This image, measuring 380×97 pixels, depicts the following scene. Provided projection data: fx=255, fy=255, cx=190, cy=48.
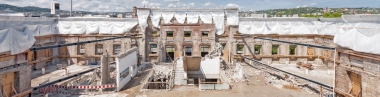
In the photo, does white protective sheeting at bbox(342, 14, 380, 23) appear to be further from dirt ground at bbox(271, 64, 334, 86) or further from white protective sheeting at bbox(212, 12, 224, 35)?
white protective sheeting at bbox(212, 12, 224, 35)

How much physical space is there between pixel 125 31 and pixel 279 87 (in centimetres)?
1834

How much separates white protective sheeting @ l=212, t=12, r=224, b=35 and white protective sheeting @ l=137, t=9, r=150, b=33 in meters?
8.02

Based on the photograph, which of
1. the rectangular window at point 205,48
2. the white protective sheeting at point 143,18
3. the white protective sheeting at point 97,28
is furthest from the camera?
the rectangular window at point 205,48

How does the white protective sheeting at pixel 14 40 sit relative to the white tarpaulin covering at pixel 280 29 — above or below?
below

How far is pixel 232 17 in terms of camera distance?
99.3 ft

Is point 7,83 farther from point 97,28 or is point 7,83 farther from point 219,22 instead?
point 219,22

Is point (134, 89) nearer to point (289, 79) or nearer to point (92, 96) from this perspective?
point (92, 96)

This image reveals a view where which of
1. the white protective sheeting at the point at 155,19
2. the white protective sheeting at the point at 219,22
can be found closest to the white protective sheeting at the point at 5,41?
the white protective sheeting at the point at 155,19

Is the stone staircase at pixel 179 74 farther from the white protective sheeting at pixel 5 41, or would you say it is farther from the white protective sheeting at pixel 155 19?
the white protective sheeting at pixel 5 41

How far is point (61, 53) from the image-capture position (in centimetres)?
3009

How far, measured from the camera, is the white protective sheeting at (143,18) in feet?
97.3

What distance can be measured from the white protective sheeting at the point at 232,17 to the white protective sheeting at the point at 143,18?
9556mm

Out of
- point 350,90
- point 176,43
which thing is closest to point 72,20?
point 176,43

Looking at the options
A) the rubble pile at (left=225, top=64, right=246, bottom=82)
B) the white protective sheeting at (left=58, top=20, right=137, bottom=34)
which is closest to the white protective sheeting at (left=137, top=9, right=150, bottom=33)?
the white protective sheeting at (left=58, top=20, right=137, bottom=34)
